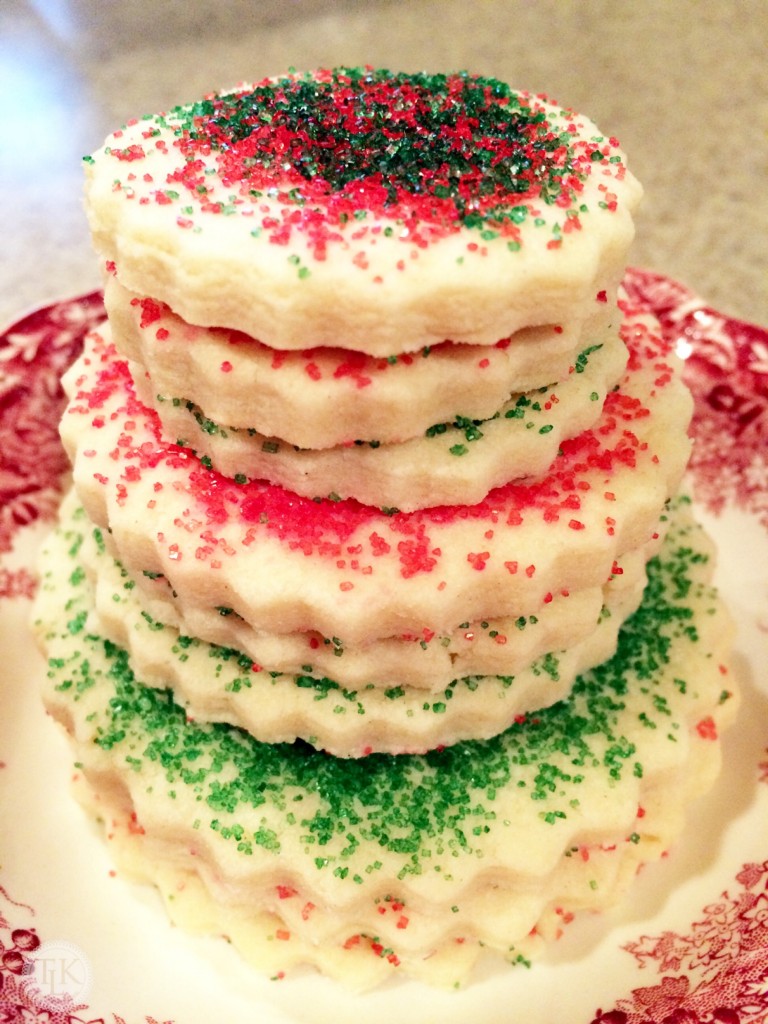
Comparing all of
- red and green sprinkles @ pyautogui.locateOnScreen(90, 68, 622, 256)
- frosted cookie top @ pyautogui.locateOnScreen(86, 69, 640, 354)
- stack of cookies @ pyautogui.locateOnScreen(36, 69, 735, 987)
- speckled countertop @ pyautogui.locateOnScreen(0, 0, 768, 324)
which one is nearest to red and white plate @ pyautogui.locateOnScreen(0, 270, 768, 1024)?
stack of cookies @ pyautogui.locateOnScreen(36, 69, 735, 987)

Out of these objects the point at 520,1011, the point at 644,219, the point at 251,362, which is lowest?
the point at 520,1011

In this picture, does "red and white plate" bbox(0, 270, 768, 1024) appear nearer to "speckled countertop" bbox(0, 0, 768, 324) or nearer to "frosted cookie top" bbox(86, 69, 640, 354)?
"frosted cookie top" bbox(86, 69, 640, 354)

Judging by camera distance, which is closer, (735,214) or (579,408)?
(579,408)

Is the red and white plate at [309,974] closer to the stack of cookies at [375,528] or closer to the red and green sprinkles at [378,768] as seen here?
the stack of cookies at [375,528]

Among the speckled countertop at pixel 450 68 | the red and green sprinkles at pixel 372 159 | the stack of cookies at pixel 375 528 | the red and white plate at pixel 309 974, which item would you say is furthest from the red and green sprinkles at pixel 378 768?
the speckled countertop at pixel 450 68

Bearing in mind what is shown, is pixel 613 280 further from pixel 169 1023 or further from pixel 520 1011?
pixel 169 1023

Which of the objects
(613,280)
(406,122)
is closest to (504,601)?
(613,280)

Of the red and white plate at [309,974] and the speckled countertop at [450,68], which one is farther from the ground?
the speckled countertop at [450,68]
